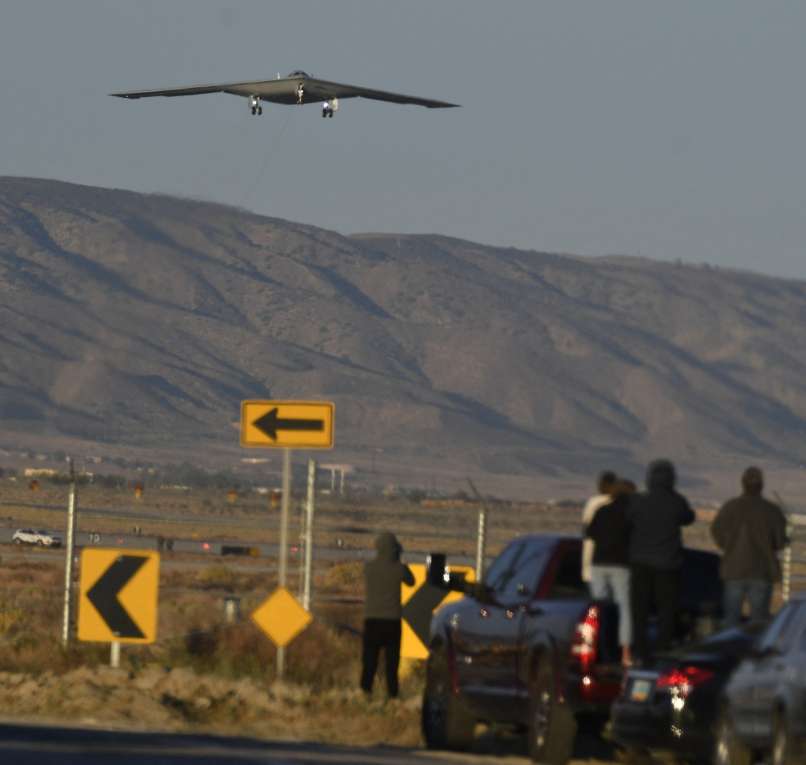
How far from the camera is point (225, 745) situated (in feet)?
61.7

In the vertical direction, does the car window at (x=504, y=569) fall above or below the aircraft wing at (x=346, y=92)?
below

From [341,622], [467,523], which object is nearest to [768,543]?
[341,622]

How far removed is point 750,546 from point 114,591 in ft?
23.6

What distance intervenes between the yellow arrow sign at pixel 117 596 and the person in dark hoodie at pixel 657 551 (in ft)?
20.8

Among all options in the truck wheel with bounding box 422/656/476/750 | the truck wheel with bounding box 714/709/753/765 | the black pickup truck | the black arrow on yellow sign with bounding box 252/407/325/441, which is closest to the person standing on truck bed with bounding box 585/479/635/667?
the black pickup truck

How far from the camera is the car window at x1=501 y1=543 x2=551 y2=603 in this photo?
18766 mm

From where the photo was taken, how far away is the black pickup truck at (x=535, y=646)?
1744 cm

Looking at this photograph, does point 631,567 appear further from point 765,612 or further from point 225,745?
point 225,745

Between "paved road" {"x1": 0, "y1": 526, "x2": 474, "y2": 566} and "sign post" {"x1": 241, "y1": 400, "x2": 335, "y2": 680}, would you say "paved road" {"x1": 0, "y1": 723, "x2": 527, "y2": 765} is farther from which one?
"paved road" {"x1": 0, "y1": 526, "x2": 474, "y2": 566}

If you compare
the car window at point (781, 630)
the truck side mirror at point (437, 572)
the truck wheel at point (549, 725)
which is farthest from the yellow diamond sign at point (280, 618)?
the car window at point (781, 630)

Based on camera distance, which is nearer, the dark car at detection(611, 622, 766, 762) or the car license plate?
the dark car at detection(611, 622, 766, 762)

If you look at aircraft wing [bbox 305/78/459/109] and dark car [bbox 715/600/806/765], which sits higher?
aircraft wing [bbox 305/78/459/109]

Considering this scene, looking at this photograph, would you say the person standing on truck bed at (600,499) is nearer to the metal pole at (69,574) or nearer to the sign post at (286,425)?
the sign post at (286,425)

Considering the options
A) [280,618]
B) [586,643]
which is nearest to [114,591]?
[280,618]
